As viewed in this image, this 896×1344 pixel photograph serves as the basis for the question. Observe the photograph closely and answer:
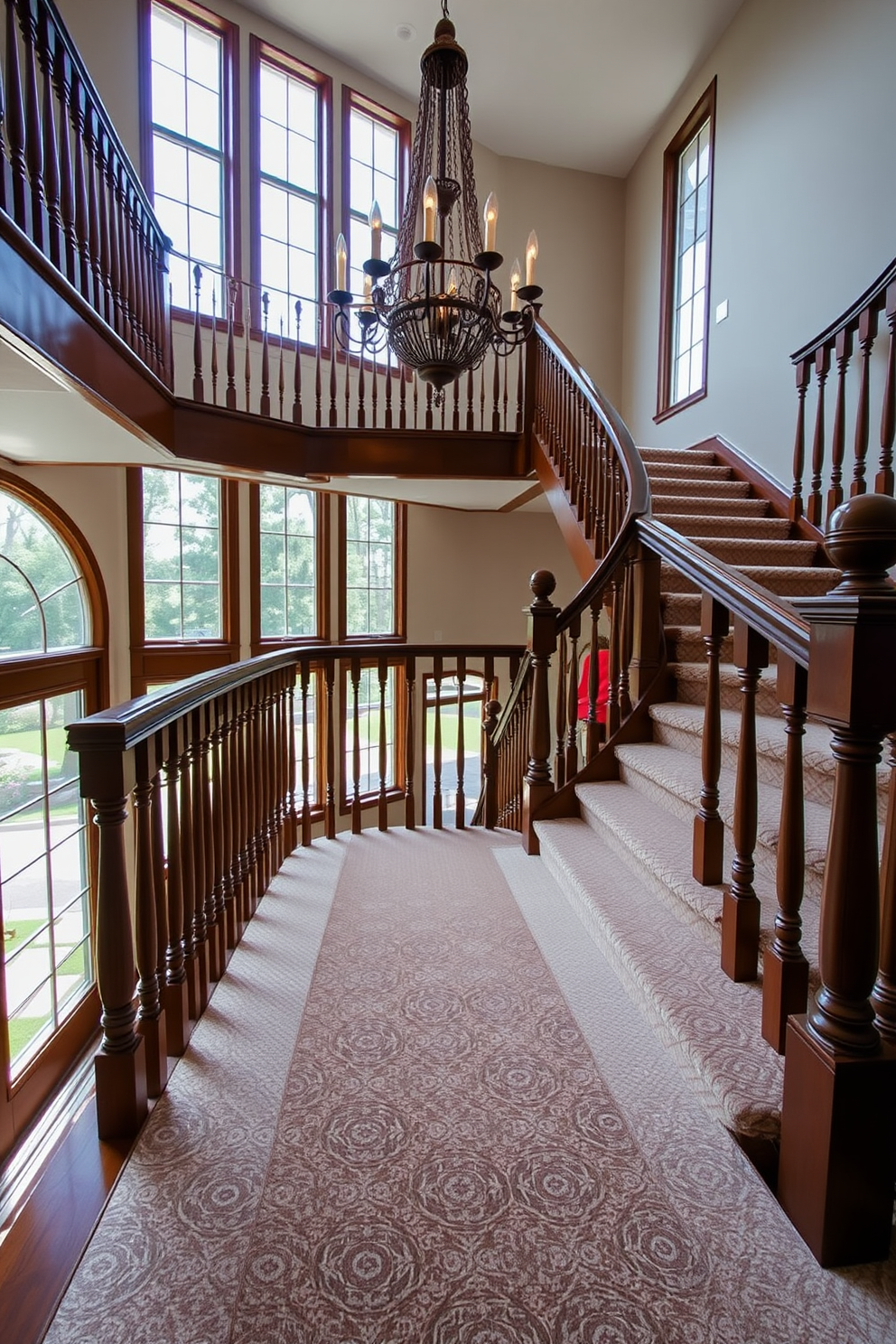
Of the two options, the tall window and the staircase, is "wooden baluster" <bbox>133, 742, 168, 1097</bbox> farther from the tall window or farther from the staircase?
the tall window

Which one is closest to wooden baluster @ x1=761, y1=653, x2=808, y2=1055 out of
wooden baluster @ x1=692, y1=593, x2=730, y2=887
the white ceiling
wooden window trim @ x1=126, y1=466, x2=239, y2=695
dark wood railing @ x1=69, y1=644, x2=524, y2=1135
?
wooden baluster @ x1=692, y1=593, x2=730, y2=887

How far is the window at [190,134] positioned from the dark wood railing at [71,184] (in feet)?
5.84

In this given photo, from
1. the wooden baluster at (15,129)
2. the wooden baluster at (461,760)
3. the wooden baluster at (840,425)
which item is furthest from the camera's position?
the wooden baluster at (461,760)

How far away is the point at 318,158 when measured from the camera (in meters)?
5.89

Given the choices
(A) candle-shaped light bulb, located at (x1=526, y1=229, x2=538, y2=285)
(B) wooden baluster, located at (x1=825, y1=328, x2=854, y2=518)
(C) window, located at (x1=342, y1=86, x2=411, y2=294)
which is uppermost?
(C) window, located at (x1=342, y1=86, x2=411, y2=294)

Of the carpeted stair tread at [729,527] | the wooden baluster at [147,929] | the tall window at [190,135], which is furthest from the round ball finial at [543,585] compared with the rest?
the tall window at [190,135]

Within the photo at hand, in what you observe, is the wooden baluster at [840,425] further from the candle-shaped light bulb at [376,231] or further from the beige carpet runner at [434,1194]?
the beige carpet runner at [434,1194]

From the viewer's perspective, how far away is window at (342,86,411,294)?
6.01 m

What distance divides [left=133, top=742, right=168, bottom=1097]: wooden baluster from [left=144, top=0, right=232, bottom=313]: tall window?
190 inches

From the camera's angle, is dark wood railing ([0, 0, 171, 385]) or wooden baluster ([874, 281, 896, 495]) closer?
dark wood railing ([0, 0, 171, 385])

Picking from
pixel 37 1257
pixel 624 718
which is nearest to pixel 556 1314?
pixel 37 1257

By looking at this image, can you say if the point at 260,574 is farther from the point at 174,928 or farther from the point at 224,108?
the point at 174,928

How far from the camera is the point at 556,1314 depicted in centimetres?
96

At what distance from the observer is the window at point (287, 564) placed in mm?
6004
